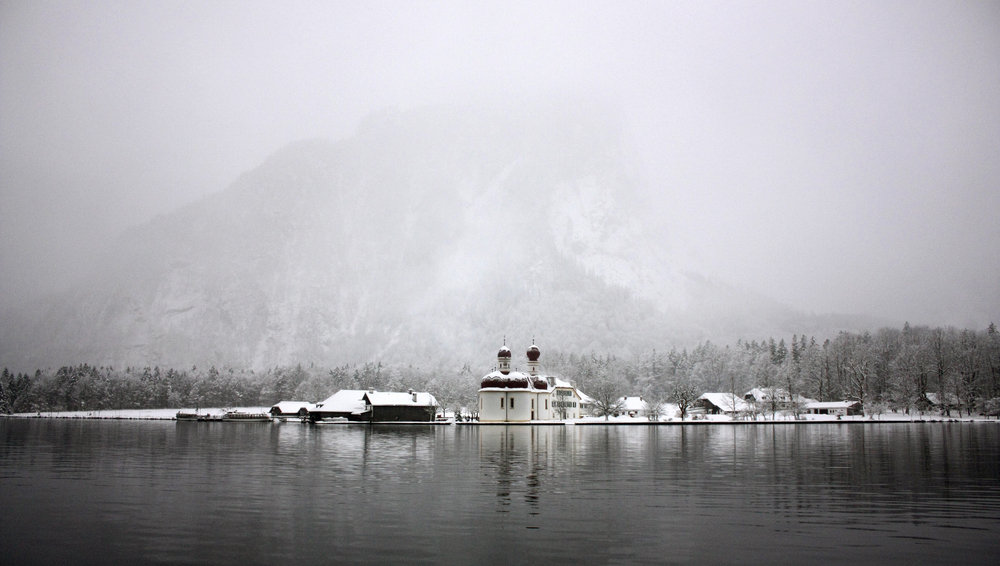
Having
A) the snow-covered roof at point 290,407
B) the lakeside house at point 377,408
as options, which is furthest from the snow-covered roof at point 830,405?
the snow-covered roof at point 290,407

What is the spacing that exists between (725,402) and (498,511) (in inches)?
4891

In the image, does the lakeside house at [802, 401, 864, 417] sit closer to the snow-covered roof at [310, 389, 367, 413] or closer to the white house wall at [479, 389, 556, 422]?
the white house wall at [479, 389, 556, 422]

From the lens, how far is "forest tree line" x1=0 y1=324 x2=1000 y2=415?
11644 centimetres

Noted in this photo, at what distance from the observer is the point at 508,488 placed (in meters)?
25.0

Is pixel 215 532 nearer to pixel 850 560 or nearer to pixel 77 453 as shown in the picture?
pixel 850 560

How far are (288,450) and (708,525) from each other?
3409 cm

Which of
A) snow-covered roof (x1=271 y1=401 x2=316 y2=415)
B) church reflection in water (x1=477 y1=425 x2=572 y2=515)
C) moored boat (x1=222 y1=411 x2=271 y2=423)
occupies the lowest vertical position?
moored boat (x1=222 y1=411 x2=271 y2=423)

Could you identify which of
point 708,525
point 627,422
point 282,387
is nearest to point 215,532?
point 708,525

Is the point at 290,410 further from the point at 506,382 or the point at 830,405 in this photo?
the point at 830,405

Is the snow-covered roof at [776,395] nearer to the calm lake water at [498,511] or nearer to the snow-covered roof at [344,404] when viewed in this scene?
the snow-covered roof at [344,404]

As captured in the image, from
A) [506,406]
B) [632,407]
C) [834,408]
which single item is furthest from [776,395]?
[506,406]

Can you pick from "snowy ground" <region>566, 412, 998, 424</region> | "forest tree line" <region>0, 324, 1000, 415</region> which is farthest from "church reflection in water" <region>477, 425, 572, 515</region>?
"forest tree line" <region>0, 324, 1000, 415</region>

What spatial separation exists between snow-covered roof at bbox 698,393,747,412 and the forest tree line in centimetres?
419

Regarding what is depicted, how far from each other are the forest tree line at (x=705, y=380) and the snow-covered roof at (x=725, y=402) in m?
4.19
